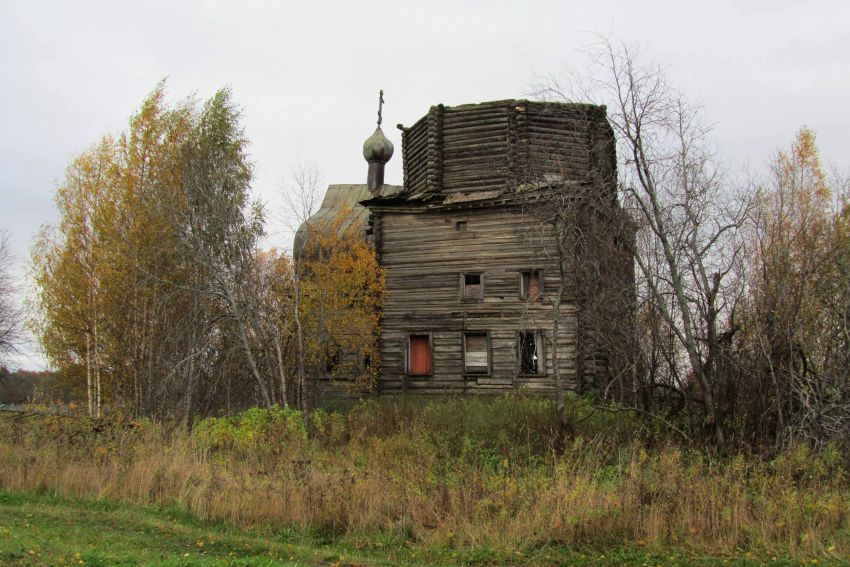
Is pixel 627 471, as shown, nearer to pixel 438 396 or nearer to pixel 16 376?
pixel 438 396

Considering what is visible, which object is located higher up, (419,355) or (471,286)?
(471,286)

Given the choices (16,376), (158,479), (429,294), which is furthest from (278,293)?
(16,376)

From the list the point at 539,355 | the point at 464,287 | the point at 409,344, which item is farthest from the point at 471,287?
the point at 539,355

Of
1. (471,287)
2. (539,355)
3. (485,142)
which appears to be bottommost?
(539,355)

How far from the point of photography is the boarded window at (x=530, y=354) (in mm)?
23078

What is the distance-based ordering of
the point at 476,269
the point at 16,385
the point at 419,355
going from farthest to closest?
the point at 16,385, the point at 419,355, the point at 476,269

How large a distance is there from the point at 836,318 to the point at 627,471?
21.1 feet

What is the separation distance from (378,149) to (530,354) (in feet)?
51.3

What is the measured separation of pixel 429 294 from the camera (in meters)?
24.6

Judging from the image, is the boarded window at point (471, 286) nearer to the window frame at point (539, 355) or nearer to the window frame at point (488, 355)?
the window frame at point (488, 355)

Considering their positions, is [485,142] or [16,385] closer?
[485,142]

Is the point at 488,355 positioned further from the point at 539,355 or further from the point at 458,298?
the point at 458,298

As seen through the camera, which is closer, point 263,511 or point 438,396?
point 263,511

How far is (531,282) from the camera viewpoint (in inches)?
939
